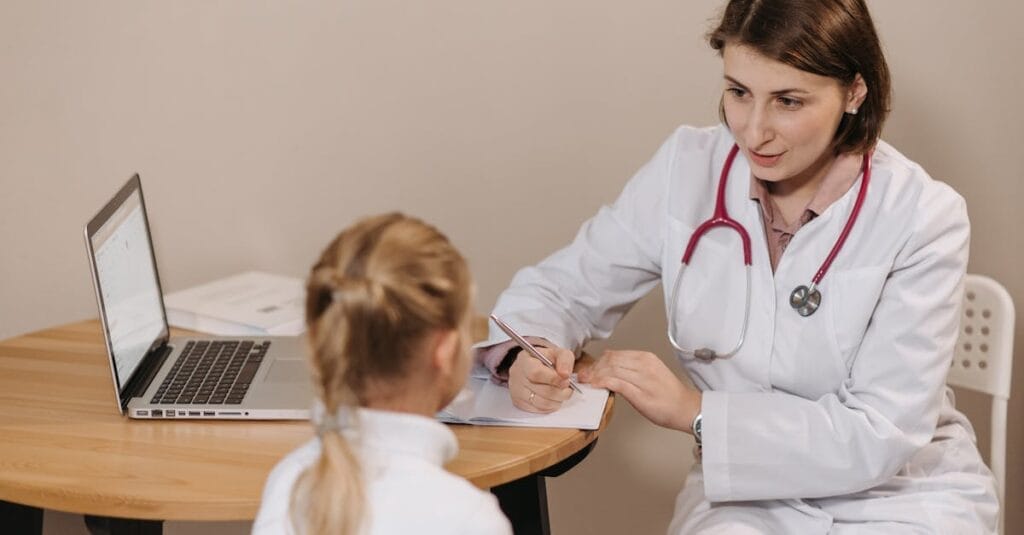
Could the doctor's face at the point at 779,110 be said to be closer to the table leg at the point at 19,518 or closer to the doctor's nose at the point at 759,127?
the doctor's nose at the point at 759,127

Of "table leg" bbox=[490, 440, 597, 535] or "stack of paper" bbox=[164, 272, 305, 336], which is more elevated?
"stack of paper" bbox=[164, 272, 305, 336]

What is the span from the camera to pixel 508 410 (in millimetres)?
1771

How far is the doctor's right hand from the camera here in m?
1.76

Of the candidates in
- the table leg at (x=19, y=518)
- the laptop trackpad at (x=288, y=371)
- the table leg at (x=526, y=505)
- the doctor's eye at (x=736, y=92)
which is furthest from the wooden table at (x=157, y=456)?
the doctor's eye at (x=736, y=92)

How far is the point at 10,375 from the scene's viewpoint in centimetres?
194

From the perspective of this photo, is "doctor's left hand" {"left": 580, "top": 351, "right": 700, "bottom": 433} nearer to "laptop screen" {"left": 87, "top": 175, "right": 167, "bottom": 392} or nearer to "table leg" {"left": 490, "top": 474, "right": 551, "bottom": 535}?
"table leg" {"left": 490, "top": 474, "right": 551, "bottom": 535}

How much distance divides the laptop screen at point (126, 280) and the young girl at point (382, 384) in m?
0.65

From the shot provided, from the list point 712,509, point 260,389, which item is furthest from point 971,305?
point 260,389

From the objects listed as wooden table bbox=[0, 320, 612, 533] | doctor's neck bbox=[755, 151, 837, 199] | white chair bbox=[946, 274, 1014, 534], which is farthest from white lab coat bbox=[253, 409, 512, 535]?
white chair bbox=[946, 274, 1014, 534]

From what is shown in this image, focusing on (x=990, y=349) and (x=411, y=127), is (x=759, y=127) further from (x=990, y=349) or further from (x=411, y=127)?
(x=411, y=127)

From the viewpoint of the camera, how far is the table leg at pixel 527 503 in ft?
6.10

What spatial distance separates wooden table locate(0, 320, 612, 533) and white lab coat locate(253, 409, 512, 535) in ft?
1.14

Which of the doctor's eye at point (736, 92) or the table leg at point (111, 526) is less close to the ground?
the doctor's eye at point (736, 92)

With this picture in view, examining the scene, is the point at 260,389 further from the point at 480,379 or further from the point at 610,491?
the point at 610,491
